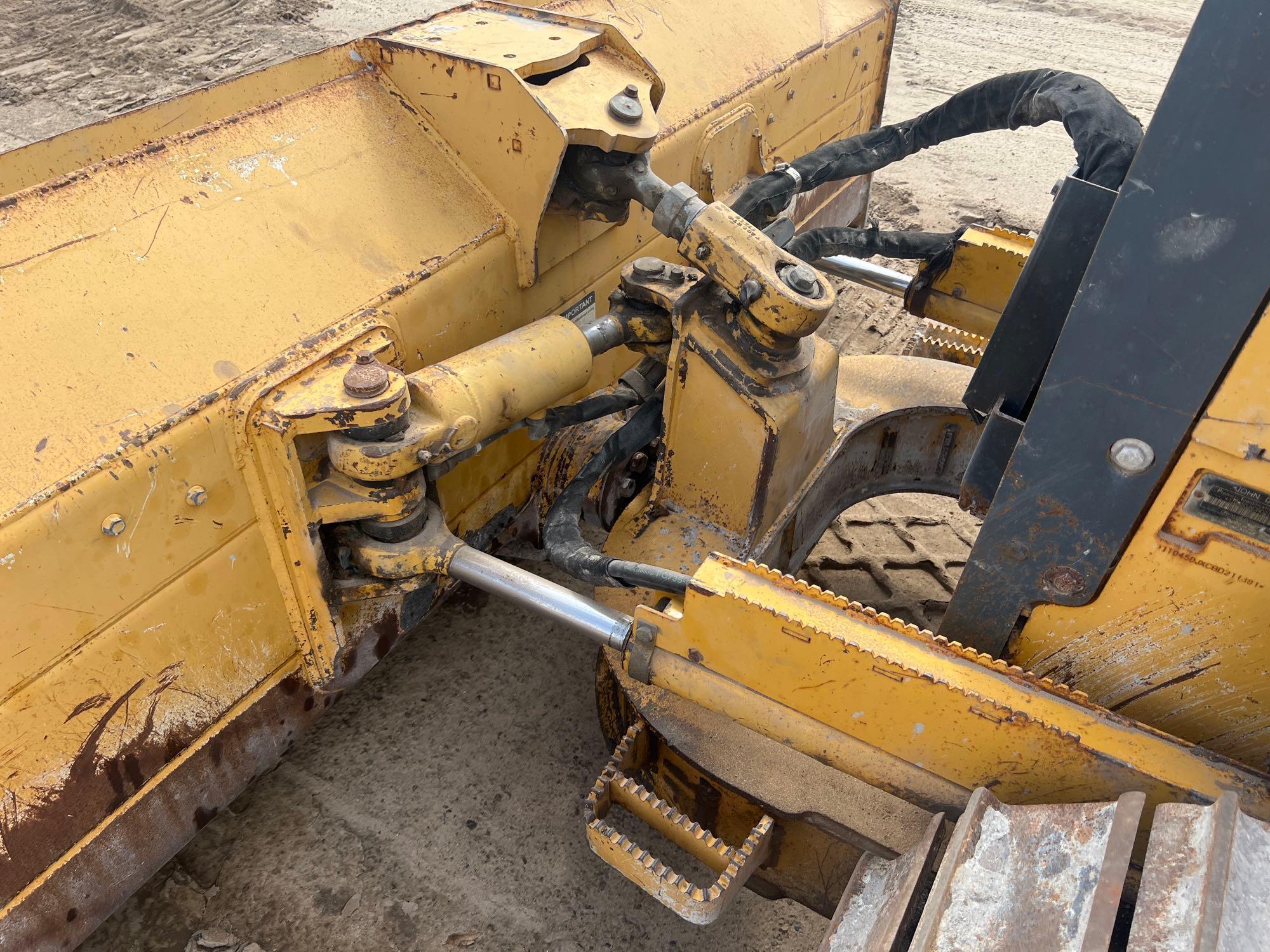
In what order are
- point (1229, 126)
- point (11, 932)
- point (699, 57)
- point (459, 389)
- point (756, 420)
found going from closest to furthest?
point (1229, 126)
point (11, 932)
point (459, 389)
point (756, 420)
point (699, 57)

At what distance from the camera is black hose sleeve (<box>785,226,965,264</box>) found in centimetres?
256

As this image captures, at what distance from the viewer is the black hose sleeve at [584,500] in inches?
74.6

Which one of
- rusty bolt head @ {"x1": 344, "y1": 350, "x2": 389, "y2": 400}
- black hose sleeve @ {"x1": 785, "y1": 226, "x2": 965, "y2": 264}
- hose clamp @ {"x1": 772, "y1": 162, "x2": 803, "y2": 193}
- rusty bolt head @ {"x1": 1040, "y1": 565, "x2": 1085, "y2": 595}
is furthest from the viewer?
black hose sleeve @ {"x1": 785, "y1": 226, "x2": 965, "y2": 264}

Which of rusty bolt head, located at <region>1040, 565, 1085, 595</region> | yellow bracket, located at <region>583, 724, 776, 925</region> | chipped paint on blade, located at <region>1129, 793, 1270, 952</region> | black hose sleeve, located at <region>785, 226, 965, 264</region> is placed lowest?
yellow bracket, located at <region>583, 724, 776, 925</region>

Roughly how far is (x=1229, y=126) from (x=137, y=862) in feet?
6.95

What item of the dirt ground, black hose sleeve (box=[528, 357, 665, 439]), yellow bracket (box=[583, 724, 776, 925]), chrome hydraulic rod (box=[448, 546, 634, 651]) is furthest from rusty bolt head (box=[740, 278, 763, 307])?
the dirt ground

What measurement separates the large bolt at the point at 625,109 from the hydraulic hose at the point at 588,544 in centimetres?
63

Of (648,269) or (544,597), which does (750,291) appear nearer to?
(648,269)

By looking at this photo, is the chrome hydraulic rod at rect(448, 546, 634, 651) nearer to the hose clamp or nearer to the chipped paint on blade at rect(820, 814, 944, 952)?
the chipped paint on blade at rect(820, 814, 944, 952)

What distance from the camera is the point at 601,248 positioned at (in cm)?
241

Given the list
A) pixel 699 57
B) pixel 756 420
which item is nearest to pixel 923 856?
pixel 756 420

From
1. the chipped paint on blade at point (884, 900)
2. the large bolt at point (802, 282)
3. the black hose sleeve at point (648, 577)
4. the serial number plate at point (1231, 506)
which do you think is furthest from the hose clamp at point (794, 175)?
the chipped paint on blade at point (884, 900)

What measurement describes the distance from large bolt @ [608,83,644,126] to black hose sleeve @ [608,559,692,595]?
3.05ft

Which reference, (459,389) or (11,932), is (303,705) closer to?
(11,932)
